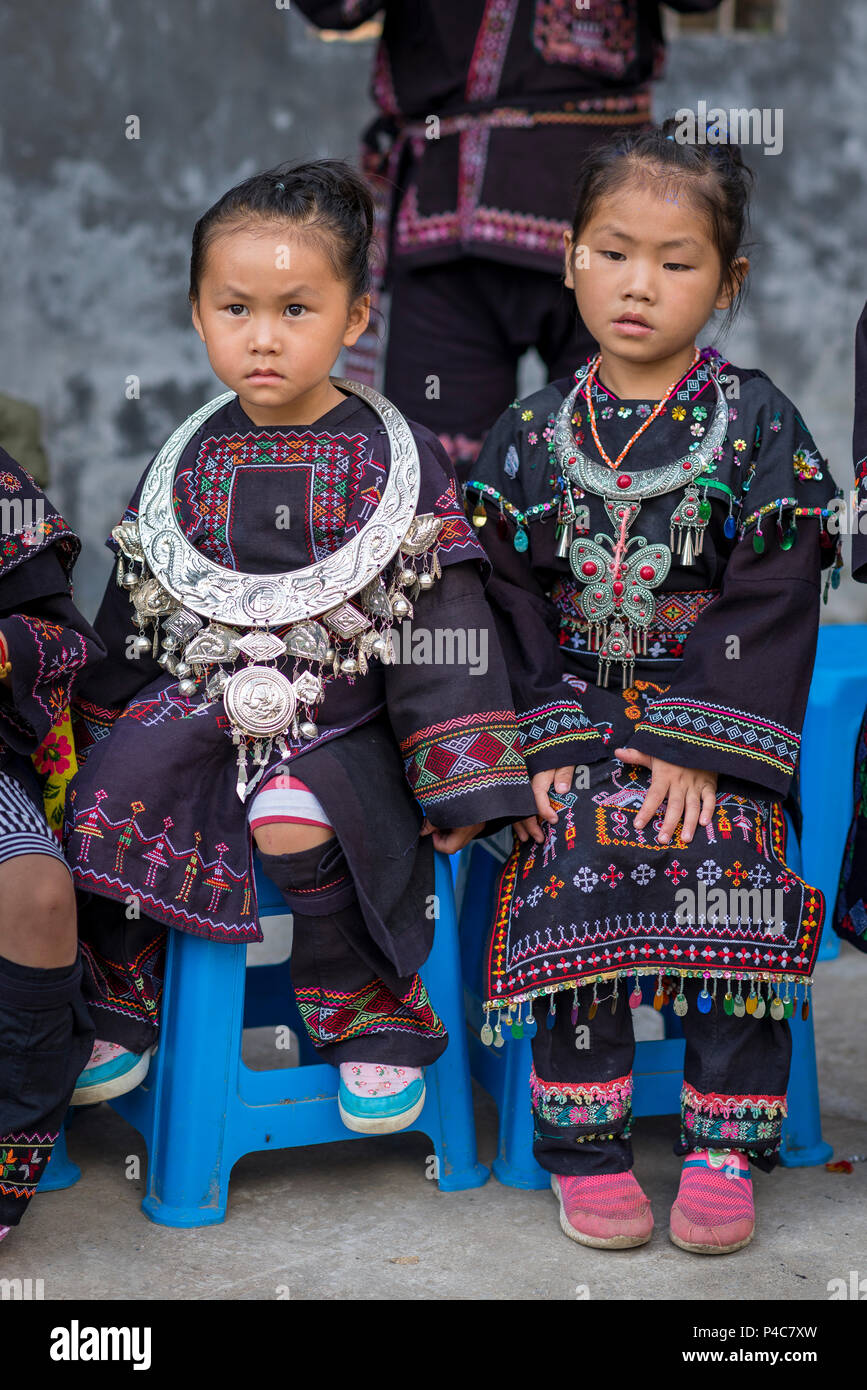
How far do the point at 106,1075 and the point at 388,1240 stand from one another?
461 millimetres

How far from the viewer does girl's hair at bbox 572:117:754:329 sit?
8.37 feet

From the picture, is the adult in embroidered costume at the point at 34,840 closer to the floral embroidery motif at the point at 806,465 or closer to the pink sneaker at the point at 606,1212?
the pink sneaker at the point at 606,1212

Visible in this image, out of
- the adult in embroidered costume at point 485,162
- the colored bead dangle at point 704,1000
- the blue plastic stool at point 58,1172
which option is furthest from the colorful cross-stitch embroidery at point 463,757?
the adult in embroidered costume at point 485,162

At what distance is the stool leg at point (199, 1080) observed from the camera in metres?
2.40

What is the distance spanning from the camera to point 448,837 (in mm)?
2516

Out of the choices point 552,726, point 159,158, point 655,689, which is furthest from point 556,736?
point 159,158

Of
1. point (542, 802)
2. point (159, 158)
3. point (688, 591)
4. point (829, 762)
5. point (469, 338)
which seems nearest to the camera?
point (542, 802)

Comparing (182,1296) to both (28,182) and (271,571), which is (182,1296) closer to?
(271,571)

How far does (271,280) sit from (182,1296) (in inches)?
53.6

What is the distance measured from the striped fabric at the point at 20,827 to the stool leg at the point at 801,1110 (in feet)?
3.78

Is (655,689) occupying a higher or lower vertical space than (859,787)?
higher

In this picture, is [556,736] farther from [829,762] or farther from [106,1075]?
[829,762]

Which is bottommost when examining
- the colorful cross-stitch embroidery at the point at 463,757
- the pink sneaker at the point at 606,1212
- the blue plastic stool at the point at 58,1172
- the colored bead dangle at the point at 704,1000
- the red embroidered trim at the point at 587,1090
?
the blue plastic stool at the point at 58,1172

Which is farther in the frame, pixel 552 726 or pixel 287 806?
pixel 552 726
